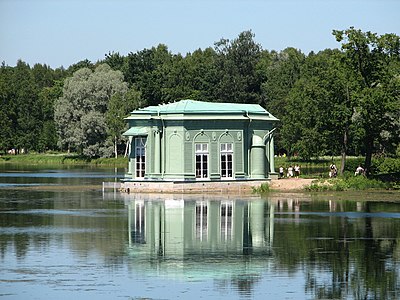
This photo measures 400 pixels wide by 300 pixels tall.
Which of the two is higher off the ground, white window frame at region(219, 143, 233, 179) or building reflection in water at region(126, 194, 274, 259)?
white window frame at region(219, 143, 233, 179)

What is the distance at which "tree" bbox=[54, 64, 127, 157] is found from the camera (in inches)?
4894

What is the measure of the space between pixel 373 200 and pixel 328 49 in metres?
117

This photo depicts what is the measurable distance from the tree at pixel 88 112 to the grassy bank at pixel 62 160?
165 centimetres

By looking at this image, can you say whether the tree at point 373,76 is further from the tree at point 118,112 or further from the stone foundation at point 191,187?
the tree at point 118,112

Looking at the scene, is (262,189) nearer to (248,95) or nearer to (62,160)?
(248,95)

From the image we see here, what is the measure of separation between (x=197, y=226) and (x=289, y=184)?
70.1ft

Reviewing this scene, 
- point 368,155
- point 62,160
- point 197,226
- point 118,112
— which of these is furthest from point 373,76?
point 62,160

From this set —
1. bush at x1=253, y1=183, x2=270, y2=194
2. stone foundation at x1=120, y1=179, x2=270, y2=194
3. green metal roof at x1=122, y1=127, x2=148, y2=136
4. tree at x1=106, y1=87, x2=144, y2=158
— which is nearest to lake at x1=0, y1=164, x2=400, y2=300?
bush at x1=253, y1=183, x2=270, y2=194

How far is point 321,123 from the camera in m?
69.4

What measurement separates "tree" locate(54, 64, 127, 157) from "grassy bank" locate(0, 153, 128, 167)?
64.9 inches

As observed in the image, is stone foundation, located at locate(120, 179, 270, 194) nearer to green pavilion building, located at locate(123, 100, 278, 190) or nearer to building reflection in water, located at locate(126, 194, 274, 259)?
green pavilion building, located at locate(123, 100, 278, 190)

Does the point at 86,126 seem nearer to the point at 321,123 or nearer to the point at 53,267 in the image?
the point at 321,123

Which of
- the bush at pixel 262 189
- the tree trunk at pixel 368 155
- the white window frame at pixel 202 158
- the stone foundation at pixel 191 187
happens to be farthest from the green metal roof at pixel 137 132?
the tree trunk at pixel 368 155

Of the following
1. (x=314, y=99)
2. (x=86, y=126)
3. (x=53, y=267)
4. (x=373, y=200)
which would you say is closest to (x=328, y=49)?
(x=86, y=126)
